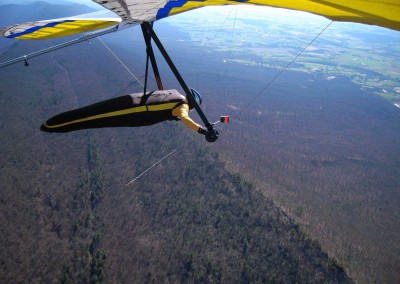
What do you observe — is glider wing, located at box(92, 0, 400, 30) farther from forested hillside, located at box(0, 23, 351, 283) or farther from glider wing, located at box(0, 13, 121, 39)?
forested hillside, located at box(0, 23, 351, 283)

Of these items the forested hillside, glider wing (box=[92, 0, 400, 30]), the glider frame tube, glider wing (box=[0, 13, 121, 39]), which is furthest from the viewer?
the forested hillside

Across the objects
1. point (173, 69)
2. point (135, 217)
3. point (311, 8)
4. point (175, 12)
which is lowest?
point (135, 217)

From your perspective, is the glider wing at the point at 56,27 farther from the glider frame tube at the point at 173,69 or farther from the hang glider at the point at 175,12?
the glider frame tube at the point at 173,69

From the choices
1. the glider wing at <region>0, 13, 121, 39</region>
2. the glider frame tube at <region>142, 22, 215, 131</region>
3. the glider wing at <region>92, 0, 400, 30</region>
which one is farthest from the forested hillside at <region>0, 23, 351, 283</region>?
the glider wing at <region>92, 0, 400, 30</region>

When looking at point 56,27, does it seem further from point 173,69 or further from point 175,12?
point 173,69

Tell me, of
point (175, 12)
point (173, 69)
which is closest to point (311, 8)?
point (175, 12)

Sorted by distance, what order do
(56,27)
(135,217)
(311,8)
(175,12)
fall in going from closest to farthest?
1. (311,8)
2. (175,12)
3. (56,27)
4. (135,217)

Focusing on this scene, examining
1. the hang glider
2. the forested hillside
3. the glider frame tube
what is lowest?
the forested hillside
